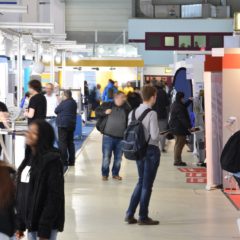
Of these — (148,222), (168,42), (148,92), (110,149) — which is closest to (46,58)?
(168,42)

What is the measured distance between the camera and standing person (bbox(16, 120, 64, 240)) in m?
4.55

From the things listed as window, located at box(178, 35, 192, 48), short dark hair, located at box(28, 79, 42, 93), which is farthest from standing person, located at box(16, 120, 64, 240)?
window, located at box(178, 35, 192, 48)

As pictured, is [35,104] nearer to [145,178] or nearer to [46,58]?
[145,178]

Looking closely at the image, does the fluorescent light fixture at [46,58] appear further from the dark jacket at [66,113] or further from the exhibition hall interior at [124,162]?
the dark jacket at [66,113]

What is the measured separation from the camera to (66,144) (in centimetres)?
1337

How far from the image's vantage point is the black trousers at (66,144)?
13.2 m

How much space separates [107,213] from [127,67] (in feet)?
67.0

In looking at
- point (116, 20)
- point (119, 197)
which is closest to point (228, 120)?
point (119, 197)

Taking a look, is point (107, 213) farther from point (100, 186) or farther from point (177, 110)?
point (177, 110)

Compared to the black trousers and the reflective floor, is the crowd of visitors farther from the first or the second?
the reflective floor

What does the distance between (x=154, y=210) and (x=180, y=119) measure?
15.4 ft

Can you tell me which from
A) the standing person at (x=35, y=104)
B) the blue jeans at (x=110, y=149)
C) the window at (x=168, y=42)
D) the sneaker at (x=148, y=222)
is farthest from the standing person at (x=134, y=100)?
the window at (x=168, y=42)

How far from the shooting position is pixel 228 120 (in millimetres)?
10305

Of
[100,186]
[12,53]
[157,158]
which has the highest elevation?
[12,53]
